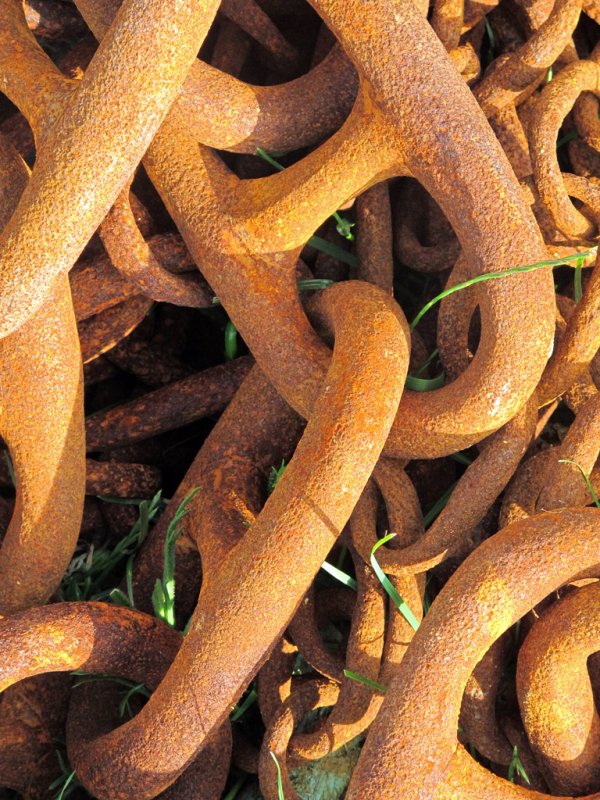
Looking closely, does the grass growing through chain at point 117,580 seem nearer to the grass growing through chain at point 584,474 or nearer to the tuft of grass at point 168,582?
the tuft of grass at point 168,582

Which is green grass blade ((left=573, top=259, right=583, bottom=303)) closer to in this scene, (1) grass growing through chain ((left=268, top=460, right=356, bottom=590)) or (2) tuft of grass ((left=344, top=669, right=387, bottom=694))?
(1) grass growing through chain ((left=268, top=460, right=356, bottom=590))

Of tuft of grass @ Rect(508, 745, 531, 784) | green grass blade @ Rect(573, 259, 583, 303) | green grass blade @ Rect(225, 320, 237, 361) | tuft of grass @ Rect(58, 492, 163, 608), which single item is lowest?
tuft of grass @ Rect(508, 745, 531, 784)

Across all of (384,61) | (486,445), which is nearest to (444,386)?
(486,445)

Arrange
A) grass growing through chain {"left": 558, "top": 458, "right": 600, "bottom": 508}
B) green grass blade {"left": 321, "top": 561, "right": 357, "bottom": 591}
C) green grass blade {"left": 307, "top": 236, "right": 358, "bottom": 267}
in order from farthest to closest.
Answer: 1. green grass blade {"left": 307, "top": 236, "right": 358, "bottom": 267}
2. green grass blade {"left": 321, "top": 561, "right": 357, "bottom": 591}
3. grass growing through chain {"left": 558, "top": 458, "right": 600, "bottom": 508}

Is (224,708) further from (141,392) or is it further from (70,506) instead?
(141,392)

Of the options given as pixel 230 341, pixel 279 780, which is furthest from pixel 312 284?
pixel 279 780

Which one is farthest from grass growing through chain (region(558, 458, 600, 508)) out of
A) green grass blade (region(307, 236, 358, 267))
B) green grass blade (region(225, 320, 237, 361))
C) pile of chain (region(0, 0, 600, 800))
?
green grass blade (region(225, 320, 237, 361))

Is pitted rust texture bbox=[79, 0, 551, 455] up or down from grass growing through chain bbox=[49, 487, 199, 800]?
up

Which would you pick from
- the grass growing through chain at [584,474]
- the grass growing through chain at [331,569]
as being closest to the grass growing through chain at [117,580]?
the grass growing through chain at [331,569]
